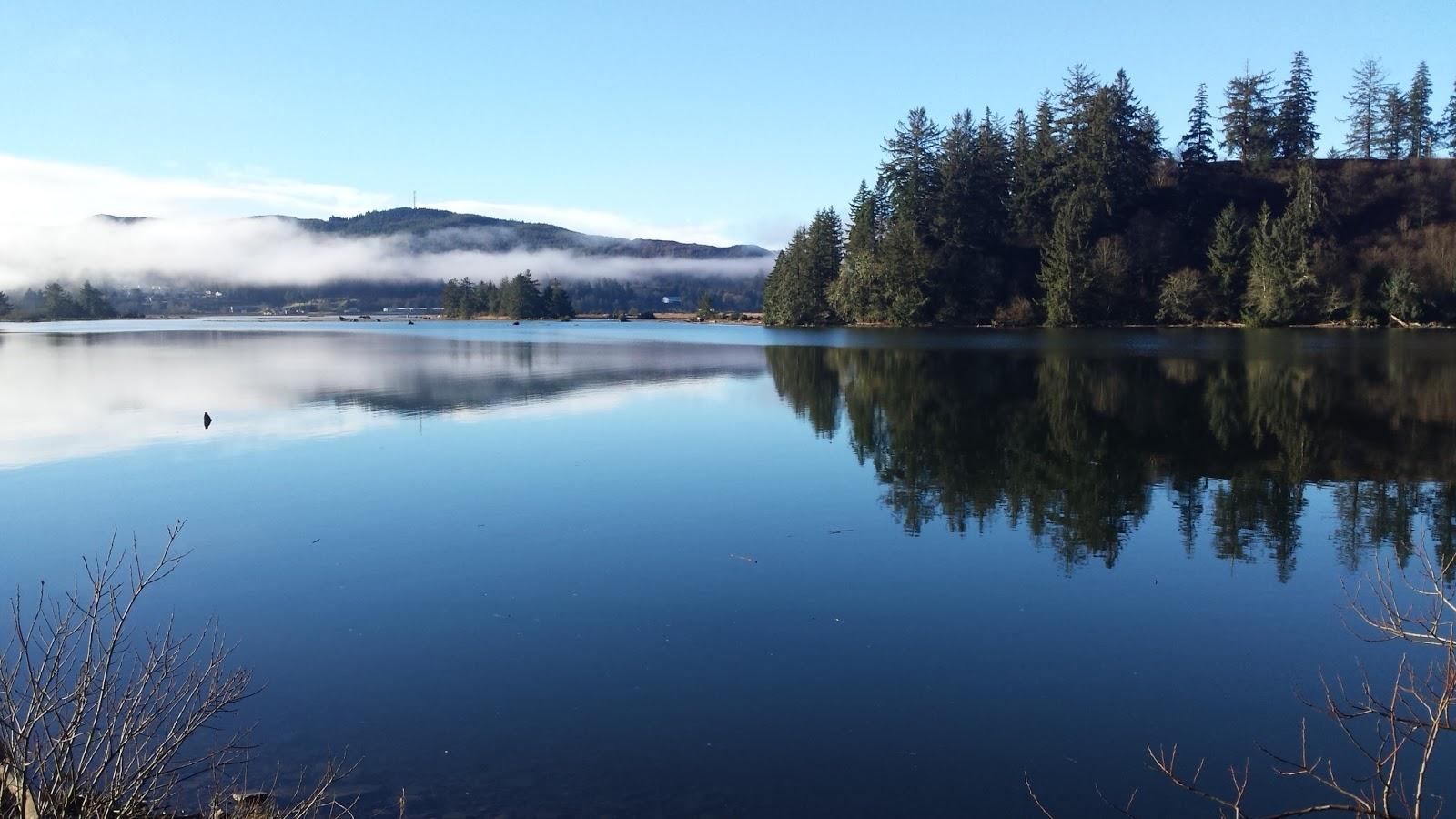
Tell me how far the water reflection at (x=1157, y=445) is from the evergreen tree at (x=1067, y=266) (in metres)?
39.9

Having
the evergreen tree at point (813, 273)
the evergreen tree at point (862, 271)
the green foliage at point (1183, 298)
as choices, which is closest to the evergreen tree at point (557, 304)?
the evergreen tree at point (813, 273)

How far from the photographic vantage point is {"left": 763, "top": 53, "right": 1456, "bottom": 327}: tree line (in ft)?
235

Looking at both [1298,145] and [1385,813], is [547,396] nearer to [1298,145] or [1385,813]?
[1385,813]

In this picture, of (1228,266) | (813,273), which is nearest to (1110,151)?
(1228,266)

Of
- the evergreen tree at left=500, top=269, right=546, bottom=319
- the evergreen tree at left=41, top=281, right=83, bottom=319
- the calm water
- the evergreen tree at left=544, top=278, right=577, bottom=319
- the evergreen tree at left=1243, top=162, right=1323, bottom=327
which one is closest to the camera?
the calm water

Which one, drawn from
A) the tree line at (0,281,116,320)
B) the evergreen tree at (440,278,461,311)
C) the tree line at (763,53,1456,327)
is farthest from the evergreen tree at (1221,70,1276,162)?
the tree line at (0,281,116,320)

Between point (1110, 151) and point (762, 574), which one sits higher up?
point (1110, 151)

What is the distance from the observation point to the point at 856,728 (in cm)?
669

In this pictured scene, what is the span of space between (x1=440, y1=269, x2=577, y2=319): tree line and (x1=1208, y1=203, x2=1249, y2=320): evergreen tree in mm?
95189

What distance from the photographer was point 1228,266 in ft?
245

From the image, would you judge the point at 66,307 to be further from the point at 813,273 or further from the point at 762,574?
the point at 762,574

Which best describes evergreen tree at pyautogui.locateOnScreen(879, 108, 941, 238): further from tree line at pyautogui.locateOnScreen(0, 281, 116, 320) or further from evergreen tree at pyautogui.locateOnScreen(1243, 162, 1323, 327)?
tree line at pyautogui.locateOnScreen(0, 281, 116, 320)

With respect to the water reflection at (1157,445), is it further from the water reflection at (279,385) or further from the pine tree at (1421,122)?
the pine tree at (1421,122)

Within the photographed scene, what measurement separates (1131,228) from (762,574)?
261 ft
